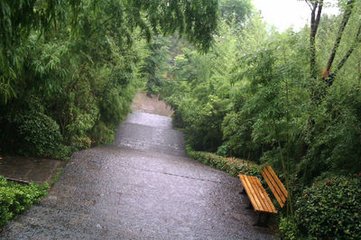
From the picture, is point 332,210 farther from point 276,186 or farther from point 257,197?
point 276,186

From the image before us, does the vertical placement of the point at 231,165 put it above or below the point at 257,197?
below

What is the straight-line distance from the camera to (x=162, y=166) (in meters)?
9.70

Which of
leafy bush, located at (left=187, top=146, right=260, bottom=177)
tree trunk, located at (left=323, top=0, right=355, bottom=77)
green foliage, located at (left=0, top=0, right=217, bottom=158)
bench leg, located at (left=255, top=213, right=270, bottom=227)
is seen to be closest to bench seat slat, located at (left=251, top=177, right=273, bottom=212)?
bench leg, located at (left=255, top=213, right=270, bottom=227)

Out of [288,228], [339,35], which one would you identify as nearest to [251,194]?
[288,228]

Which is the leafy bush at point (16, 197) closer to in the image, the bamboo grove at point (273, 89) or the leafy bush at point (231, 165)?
the bamboo grove at point (273, 89)

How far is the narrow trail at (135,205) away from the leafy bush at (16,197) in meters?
0.12

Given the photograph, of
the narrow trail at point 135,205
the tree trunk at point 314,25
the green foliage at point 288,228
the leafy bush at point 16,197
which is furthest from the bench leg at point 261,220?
the leafy bush at point 16,197

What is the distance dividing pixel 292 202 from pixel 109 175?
3699 mm

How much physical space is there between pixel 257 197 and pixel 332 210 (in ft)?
5.56

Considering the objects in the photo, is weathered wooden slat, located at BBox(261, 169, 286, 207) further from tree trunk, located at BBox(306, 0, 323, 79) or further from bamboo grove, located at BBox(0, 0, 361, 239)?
tree trunk, located at BBox(306, 0, 323, 79)

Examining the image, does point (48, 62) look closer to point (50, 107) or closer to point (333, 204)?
point (50, 107)

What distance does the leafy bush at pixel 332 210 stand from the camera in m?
5.17

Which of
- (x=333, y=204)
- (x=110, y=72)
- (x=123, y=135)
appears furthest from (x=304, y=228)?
(x=123, y=135)

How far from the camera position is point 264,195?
7066 millimetres
